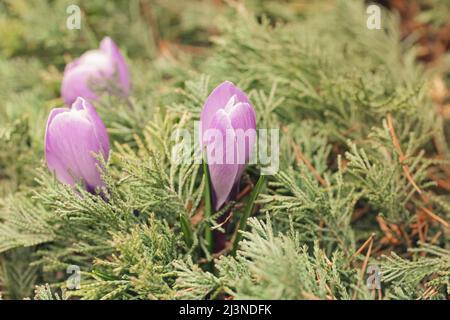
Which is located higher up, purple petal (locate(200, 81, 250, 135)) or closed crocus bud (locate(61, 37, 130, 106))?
closed crocus bud (locate(61, 37, 130, 106))

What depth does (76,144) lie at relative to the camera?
747 millimetres

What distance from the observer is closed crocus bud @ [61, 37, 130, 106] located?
0.94 metres

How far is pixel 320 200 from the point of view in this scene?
0.79 meters

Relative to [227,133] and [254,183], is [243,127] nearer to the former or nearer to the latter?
[227,133]

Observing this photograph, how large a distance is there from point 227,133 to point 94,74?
1.13 feet

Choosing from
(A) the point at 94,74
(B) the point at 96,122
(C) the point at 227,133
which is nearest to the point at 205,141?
(C) the point at 227,133

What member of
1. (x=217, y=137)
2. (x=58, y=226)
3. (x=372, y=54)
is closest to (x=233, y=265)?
(x=217, y=137)

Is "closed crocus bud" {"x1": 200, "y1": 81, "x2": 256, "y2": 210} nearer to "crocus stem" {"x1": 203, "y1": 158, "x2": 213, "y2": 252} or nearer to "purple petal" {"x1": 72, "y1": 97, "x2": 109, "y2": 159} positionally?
"crocus stem" {"x1": 203, "y1": 158, "x2": 213, "y2": 252}

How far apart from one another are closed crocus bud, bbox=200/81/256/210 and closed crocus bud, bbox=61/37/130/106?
283mm
